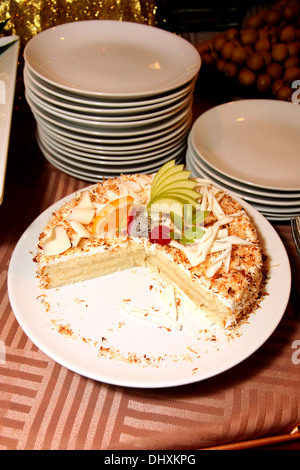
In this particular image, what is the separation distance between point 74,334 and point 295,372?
63 centimetres

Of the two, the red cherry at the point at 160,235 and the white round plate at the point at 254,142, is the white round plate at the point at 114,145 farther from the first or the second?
the red cherry at the point at 160,235

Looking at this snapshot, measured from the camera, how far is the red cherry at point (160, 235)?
4.76 ft

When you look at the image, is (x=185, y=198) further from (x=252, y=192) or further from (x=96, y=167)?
(x=96, y=167)

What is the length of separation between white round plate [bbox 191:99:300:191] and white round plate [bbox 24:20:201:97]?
0.26 metres

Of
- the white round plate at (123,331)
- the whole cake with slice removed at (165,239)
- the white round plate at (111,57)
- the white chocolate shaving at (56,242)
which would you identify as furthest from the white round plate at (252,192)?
the white chocolate shaving at (56,242)

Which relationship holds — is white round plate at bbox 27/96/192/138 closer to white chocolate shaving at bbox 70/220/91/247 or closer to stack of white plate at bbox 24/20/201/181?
stack of white plate at bbox 24/20/201/181

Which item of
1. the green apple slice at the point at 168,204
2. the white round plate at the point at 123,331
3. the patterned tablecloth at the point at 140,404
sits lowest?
the patterned tablecloth at the point at 140,404

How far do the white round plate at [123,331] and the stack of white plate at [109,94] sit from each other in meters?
0.42

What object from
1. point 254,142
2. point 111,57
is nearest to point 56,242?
point 111,57

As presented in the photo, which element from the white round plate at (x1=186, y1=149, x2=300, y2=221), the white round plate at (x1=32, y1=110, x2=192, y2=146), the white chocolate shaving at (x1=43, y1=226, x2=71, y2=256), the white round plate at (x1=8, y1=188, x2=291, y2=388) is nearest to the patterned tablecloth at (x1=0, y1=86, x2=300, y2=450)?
the white round plate at (x1=8, y1=188, x2=291, y2=388)

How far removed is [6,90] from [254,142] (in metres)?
1.00

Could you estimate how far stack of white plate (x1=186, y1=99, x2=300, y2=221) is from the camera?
64.5 inches

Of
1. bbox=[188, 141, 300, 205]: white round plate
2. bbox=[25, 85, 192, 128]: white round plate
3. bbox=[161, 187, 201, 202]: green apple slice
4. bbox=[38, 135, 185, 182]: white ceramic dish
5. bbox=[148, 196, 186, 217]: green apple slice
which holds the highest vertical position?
bbox=[25, 85, 192, 128]: white round plate
